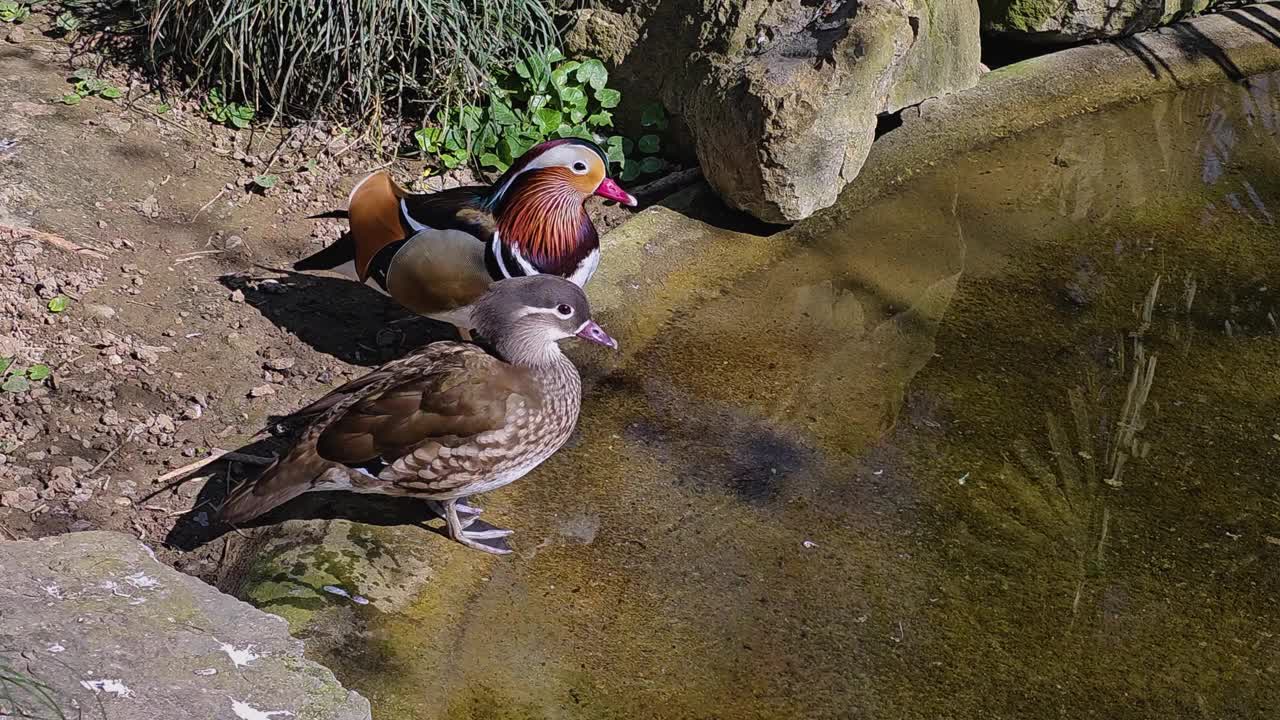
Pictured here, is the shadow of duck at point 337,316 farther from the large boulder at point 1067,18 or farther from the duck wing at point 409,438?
the large boulder at point 1067,18

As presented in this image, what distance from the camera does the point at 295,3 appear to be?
4.62m

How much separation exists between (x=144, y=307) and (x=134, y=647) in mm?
1979

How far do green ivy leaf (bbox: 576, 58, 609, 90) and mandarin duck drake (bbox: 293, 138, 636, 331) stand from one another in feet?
3.05

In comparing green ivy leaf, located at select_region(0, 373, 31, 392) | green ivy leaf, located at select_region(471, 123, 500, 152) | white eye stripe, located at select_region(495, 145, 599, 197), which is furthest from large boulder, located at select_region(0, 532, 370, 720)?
green ivy leaf, located at select_region(471, 123, 500, 152)

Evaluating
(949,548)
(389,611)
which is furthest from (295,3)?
(949,548)

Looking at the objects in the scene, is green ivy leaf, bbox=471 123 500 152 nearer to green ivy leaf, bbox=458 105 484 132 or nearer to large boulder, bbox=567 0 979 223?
green ivy leaf, bbox=458 105 484 132

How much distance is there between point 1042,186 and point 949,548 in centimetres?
203

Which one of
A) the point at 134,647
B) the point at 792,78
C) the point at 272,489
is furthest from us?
the point at 792,78

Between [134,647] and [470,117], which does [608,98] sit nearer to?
[470,117]

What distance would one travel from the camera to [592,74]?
4961 millimetres

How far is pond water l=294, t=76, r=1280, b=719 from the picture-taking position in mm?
2797

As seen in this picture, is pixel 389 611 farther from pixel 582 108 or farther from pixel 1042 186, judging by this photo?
pixel 1042 186

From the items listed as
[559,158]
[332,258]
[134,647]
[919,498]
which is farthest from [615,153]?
[134,647]

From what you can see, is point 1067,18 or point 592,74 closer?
point 592,74
